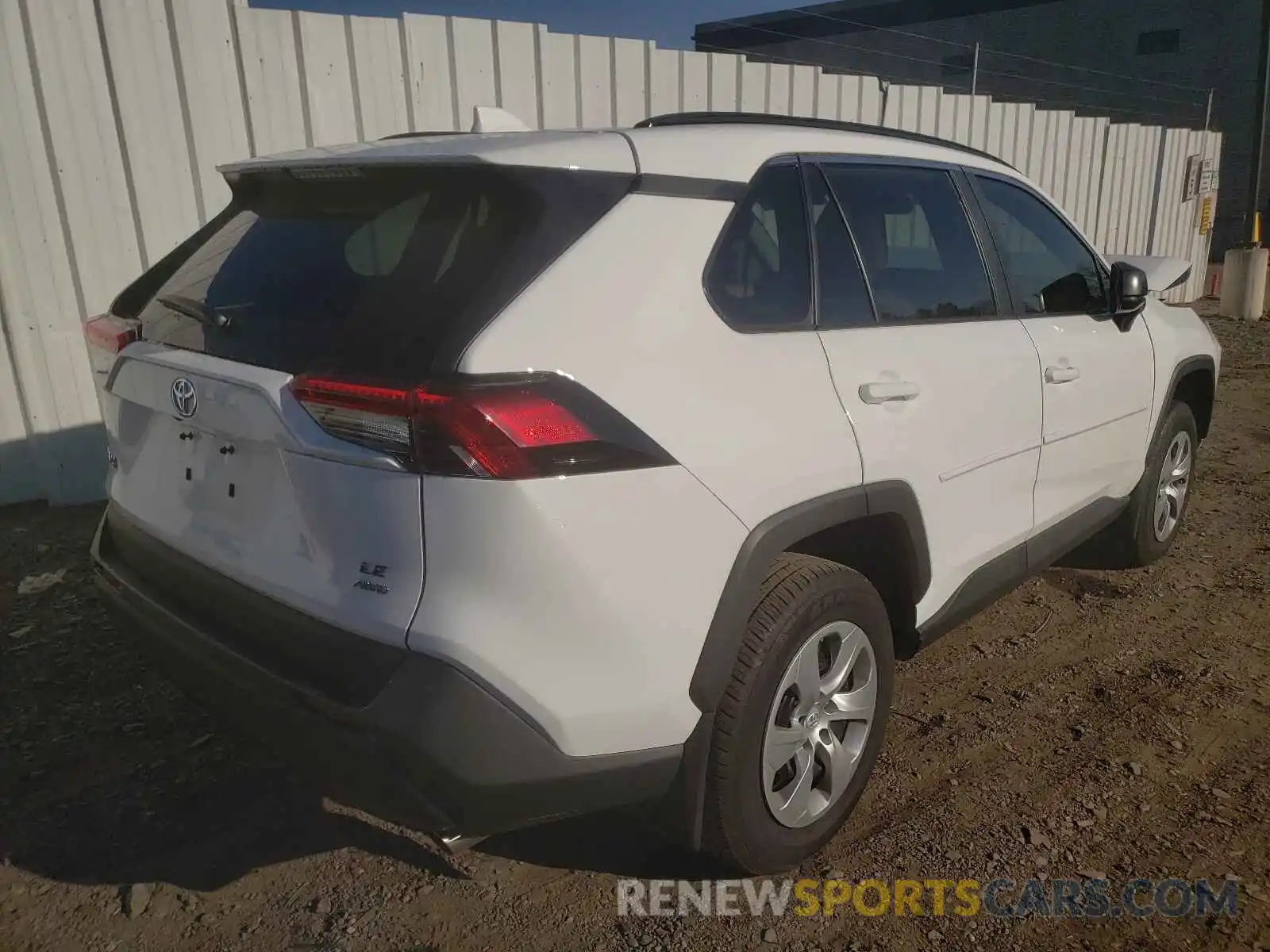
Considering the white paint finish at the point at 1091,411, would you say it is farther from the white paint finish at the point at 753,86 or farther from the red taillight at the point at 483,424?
the white paint finish at the point at 753,86

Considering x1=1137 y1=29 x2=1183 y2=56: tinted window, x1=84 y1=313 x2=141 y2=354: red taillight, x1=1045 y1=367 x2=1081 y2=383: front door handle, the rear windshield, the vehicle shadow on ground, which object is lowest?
the vehicle shadow on ground

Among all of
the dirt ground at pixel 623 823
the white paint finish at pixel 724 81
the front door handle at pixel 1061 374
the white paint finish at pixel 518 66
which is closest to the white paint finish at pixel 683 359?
the dirt ground at pixel 623 823

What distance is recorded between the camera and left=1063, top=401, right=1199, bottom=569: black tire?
13.4 feet

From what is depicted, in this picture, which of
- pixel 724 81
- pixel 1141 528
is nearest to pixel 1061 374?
pixel 1141 528

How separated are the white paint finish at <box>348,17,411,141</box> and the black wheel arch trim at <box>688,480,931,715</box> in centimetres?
414

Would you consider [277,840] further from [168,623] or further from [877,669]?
[877,669]

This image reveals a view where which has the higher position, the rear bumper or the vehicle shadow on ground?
the rear bumper

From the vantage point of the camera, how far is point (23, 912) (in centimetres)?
230

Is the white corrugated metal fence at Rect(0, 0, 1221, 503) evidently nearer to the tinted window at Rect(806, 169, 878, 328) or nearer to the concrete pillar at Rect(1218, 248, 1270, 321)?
the tinted window at Rect(806, 169, 878, 328)

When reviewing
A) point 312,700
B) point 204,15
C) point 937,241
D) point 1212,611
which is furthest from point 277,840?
point 204,15

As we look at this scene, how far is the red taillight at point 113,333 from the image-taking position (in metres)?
2.41

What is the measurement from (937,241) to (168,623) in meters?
2.51

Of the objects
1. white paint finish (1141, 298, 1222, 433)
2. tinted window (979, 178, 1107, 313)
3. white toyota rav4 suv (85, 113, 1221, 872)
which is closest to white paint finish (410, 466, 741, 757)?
white toyota rav4 suv (85, 113, 1221, 872)

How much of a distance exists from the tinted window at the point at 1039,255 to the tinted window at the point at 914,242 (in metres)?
0.22
